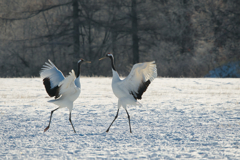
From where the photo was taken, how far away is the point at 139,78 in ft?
17.1

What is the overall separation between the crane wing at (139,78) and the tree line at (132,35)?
17200 mm

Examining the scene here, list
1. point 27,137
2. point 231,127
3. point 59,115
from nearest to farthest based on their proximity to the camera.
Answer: point 27,137
point 231,127
point 59,115

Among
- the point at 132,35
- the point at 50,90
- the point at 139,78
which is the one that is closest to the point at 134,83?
the point at 139,78

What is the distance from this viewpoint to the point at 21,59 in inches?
995

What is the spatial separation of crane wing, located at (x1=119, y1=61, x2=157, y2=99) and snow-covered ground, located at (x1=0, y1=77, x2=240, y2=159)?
2.57 feet

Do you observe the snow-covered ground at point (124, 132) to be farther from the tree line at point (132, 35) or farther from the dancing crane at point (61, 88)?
the tree line at point (132, 35)

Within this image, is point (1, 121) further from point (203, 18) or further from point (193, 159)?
point (203, 18)

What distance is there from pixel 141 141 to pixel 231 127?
2.03 m

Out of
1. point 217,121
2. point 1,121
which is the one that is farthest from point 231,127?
point 1,121

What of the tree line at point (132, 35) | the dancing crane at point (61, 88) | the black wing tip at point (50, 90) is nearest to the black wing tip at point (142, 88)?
the dancing crane at point (61, 88)

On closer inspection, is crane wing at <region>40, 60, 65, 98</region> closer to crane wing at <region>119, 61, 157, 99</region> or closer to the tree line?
crane wing at <region>119, 61, 157, 99</region>

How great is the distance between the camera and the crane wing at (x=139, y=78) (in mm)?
5034

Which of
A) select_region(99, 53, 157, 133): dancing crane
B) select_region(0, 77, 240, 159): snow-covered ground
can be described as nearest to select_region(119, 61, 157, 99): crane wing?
select_region(99, 53, 157, 133): dancing crane

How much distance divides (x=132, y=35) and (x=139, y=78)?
64.5 feet
